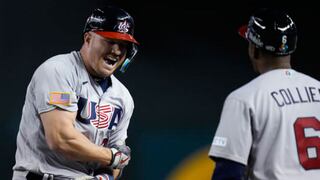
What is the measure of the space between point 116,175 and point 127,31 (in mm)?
652

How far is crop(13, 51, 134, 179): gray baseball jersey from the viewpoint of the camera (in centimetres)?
256

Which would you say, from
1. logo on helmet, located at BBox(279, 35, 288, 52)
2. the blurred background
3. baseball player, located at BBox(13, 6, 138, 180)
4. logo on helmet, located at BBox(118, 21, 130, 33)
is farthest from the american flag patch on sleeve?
the blurred background

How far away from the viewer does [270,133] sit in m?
1.96

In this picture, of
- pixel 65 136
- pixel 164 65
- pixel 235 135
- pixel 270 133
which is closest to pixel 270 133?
pixel 270 133

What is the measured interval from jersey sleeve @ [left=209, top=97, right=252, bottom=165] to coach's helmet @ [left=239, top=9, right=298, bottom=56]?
232 millimetres

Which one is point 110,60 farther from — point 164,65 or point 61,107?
point 164,65

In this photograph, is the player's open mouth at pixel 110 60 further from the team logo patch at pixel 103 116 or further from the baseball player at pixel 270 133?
the baseball player at pixel 270 133

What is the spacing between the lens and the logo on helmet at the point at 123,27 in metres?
2.73

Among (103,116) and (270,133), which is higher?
(270,133)

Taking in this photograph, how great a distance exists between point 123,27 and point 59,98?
437 mm

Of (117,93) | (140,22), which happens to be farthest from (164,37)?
(117,93)

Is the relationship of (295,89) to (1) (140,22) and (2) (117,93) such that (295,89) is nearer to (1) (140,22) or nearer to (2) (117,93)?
(2) (117,93)

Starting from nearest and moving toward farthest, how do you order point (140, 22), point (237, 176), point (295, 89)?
point (237, 176), point (295, 89), point (140, 22)

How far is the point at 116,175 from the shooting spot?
115 inches
